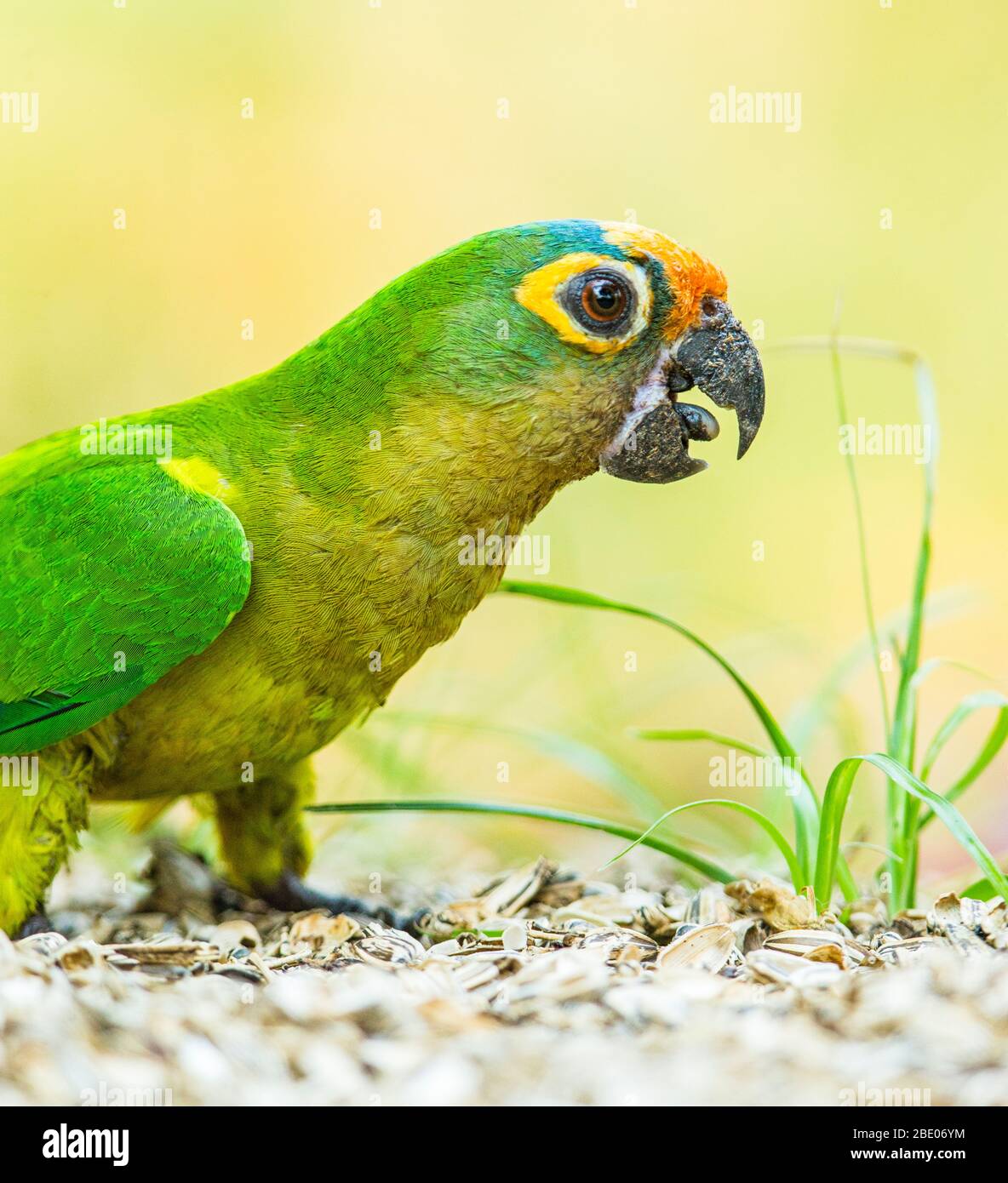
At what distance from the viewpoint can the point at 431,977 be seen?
7.38 ft

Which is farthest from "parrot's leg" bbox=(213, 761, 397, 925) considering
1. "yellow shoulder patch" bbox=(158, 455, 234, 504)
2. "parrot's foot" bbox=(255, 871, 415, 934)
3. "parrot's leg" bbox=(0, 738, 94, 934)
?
"yellow shoulder patch" bbox=(158, 455, 234, 504)

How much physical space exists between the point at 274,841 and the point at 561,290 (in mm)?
1819

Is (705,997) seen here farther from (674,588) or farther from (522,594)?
(674,588)

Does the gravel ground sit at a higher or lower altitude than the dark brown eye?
lower

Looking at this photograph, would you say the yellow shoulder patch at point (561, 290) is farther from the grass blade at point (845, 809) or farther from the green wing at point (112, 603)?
the grass blade at point (845, 809)

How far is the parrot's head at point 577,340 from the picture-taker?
2.72 metres

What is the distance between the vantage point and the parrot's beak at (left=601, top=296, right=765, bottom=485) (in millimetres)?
2832

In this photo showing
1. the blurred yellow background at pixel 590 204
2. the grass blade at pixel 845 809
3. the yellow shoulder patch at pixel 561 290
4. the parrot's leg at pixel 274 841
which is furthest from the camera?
the blurred yellow background at pixel 590 204

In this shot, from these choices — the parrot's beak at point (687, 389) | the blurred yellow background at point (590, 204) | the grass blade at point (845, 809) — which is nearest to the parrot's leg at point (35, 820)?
the parrot's beak at point (687, 389)

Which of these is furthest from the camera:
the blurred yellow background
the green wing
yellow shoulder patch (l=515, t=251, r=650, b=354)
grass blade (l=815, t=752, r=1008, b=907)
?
the blurred yellow background

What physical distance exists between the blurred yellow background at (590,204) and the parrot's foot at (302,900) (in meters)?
3.02

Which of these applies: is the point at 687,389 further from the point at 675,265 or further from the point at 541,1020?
the point at 541,1020

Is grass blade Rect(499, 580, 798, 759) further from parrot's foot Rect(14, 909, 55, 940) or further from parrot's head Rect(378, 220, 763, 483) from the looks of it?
parrot's foot Rect(14, 909, 55, 940)

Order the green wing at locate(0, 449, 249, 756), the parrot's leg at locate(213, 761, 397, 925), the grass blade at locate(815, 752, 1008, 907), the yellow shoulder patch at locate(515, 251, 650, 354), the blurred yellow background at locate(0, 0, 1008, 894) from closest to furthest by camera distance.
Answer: the grass blade at locate(815, 752, 1008, 907) → the green wing at locate(0, 449, 249, 756) → the yellow shoulder patch at locate(515, 251, 650, 354) → the parrot's leg at locate(213, 761, 397, 925) → the blurred yellow background at locate(0, 0, 1008, 894)
